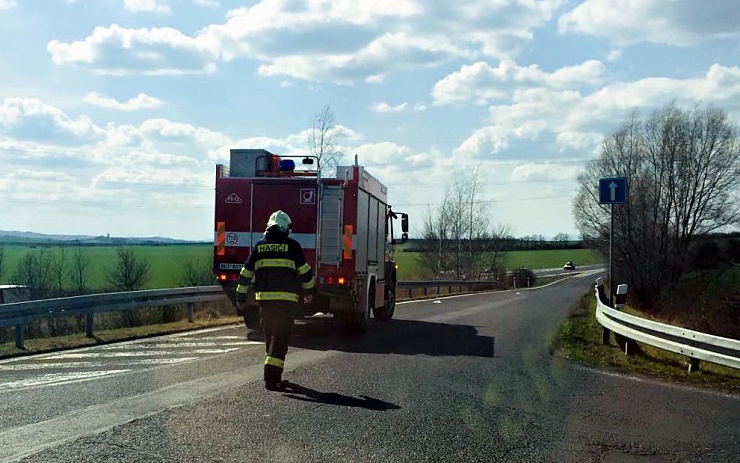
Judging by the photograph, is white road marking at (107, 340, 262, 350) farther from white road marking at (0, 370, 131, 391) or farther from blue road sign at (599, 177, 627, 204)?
blue road sign at (599, 177, 627, 204)

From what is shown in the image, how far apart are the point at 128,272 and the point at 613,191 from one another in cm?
3806

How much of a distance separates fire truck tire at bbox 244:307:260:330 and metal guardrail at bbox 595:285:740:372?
6.58 m

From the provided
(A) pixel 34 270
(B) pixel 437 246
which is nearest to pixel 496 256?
(B) pixel 437 246

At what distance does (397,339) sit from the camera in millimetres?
14156

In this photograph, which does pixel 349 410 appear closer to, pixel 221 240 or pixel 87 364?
pixel 87 364

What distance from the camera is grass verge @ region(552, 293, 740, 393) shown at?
1003cm

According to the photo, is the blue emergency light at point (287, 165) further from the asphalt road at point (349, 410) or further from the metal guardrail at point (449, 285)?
the metal guardrail at point (449, 285)

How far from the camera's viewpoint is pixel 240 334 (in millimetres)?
14586

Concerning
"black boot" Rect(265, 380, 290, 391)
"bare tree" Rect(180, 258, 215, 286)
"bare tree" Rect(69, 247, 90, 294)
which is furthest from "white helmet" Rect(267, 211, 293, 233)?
"bare tree" Rect(69, 247, 90, 294)

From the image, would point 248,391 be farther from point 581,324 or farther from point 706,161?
point 706,161

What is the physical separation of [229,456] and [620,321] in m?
9.27

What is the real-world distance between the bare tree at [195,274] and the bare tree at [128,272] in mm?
2981

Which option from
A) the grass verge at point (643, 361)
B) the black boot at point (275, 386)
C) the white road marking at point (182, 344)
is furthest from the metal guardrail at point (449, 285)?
the black boot at point (275, 386)

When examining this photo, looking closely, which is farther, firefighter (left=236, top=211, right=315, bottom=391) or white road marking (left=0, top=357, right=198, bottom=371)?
white road marking (left=0, top=357, right=198, bottom=371)
